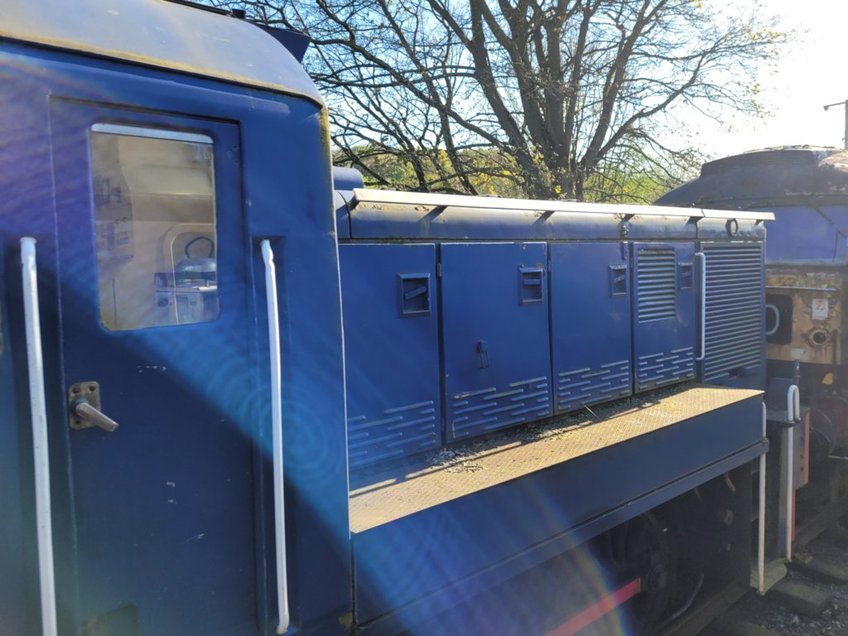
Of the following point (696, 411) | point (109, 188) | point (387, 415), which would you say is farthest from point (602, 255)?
point (109, 188)

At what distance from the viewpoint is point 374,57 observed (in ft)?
34.6

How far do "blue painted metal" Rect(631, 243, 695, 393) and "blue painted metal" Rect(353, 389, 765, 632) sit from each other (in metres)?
0.49

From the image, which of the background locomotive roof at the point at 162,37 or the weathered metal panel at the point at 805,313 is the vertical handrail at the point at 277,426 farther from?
the weathered metal panel at the point at 805,313

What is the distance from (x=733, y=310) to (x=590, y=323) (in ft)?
5.53

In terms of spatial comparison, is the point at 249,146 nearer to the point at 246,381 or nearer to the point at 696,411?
the point at 246,381

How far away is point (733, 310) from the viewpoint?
14.7 feet

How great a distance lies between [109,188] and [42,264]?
23cm

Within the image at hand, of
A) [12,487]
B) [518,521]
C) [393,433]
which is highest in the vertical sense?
[12,487]

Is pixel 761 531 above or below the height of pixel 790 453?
below

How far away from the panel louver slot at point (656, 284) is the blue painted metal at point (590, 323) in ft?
0.48

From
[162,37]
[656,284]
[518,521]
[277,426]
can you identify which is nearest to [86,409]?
[277,426]

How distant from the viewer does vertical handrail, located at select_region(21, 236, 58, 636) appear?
124 cm

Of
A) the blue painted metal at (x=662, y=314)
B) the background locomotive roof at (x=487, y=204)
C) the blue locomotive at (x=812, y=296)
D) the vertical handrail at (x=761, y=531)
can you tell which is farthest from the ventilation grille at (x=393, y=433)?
the blue locomotive at (x=812, y=296)

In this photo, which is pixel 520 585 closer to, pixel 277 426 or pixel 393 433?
pixel 393 433
